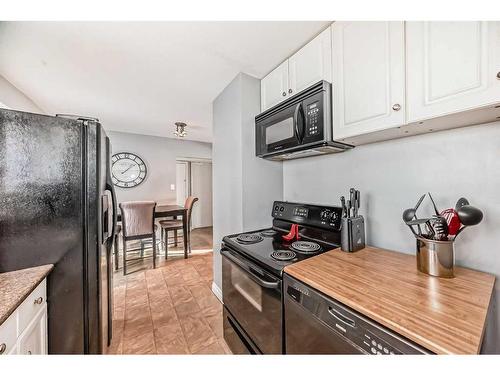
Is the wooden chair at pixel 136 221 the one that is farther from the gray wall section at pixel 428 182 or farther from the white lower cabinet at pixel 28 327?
the gray wall section at pixel 428 182

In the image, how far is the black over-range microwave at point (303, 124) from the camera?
1188 millimetres

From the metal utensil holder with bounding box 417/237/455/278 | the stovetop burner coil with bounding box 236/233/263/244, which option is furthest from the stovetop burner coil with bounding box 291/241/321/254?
the metal utensil holder with bounding box 417/237/455/278

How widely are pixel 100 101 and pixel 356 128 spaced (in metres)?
2.85

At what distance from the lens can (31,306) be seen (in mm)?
881

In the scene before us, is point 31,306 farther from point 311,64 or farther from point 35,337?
point 311,64

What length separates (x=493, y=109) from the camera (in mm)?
733

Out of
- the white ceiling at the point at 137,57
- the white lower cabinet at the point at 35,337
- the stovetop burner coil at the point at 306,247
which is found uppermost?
the white ceiling at the point at 137,57

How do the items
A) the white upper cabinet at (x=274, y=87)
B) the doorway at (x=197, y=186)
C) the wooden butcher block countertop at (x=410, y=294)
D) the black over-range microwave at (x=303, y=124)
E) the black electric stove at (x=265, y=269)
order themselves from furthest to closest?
1. the doorway at (x=197, y=186)
2. the white upper cabinet at (x=274, y=87)
3. the black over-range microwave at (x=303, y=124)
4. the black electric stove at (x=265, y=269)
5. the wooden butcher block countertop at (x=410, y=294)

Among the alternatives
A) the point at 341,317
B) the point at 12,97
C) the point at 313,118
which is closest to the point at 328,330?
the point at 341,317

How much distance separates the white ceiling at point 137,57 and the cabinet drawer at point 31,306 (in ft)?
5.07

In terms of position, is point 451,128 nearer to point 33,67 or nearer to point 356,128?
point 356,128

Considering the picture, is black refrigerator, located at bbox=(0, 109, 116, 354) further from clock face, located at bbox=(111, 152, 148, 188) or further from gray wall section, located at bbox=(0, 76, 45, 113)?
clock face, located at bbox=(111, 152, 148, 188)

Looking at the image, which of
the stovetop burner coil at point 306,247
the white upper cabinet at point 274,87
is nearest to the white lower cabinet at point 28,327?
the stovetop burner coil at point 306,247

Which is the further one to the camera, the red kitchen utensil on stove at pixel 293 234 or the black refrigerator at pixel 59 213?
the red kitchen utensil on stove at pixel 293 234
